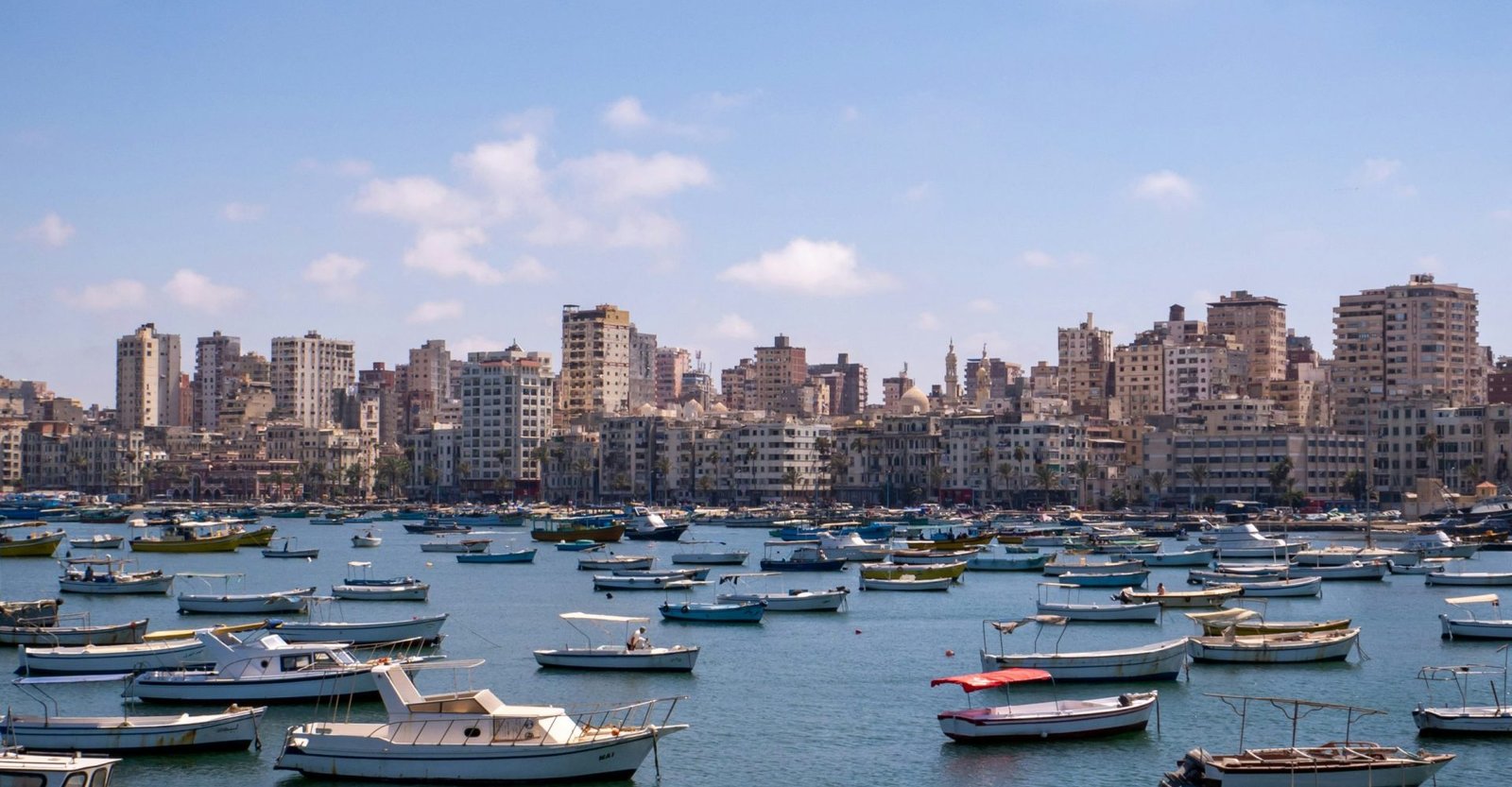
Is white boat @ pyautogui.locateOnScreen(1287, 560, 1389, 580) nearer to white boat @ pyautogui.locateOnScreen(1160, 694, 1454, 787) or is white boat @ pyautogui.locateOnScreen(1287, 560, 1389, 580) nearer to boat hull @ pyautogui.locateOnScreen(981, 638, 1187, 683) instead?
boat hull @ pyautogui.locateOnScreen(981, 638, 1187, 683)

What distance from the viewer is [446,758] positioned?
44969 millimetres

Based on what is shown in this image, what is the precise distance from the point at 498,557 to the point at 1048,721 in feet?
302

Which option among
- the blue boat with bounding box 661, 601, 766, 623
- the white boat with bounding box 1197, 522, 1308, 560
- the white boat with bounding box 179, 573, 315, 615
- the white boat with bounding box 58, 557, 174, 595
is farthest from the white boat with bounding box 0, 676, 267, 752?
the white boat with bounding box 1197, 522, 1308, 560

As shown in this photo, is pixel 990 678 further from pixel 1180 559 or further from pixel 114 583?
pixel 1180 559

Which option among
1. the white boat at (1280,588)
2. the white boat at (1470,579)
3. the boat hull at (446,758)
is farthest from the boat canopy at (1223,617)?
the white boat at (1470,579)

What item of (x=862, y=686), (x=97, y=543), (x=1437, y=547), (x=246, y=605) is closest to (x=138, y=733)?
(x=862, y=686)

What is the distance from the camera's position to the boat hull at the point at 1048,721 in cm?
5150

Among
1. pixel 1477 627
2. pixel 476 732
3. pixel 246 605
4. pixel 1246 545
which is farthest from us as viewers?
pixel 1246 545

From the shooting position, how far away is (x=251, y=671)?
56625mm

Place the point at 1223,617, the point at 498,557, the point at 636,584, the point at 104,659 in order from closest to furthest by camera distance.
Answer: the point at 104,659, the point at 1223,617, the point at 636,584, the point at 498,557

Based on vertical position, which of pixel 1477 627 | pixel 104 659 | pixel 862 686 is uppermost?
pixel 104 659

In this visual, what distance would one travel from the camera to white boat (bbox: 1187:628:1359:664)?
68.8m

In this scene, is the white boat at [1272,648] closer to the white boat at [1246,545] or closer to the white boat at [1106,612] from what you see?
the white boat at [1106,612]

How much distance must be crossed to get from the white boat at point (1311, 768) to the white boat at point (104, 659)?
35776mm
